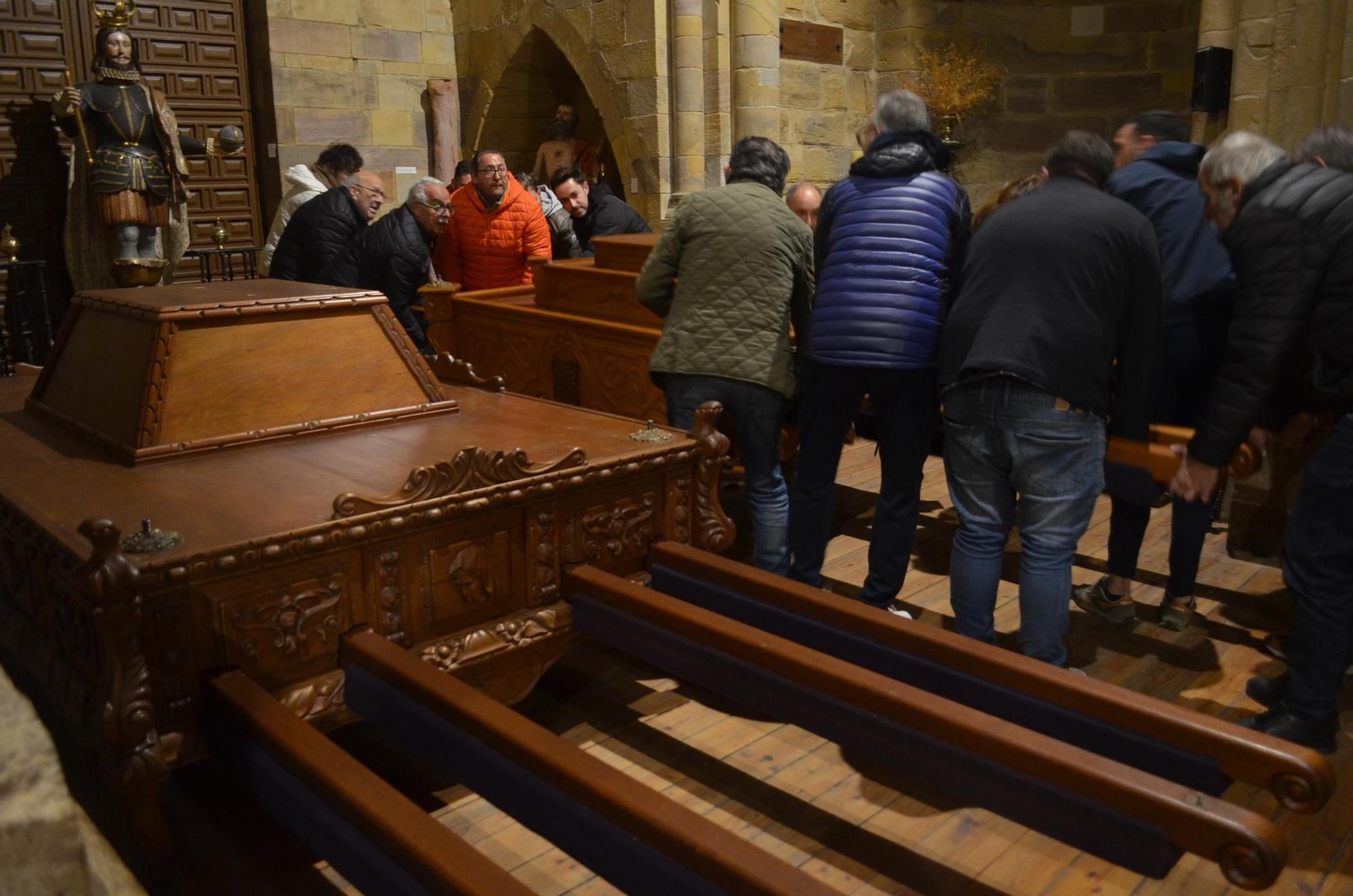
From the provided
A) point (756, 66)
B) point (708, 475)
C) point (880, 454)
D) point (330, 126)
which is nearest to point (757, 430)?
point (880, 454)

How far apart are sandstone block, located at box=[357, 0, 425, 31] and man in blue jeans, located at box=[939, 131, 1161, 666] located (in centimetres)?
718

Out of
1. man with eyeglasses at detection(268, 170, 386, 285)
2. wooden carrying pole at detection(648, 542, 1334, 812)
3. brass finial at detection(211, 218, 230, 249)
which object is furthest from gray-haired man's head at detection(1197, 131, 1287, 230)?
brass finial at detection(211, 218, 230, 249)

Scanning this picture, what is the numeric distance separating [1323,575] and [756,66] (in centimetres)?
674

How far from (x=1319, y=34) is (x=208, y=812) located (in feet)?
19.1

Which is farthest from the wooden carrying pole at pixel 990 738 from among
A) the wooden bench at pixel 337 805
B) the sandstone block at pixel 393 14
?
the sandstone block at pixel 393 14

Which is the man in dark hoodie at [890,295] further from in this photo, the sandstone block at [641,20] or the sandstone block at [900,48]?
the sandstone block at [900,48]

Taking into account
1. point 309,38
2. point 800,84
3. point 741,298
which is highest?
point 309,38

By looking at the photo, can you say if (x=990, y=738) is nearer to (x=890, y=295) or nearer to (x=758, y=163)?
(x=890, y=295)

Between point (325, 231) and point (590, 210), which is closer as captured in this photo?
point (325, 231)

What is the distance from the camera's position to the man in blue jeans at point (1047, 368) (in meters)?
2.55

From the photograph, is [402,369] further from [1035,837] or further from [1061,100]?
[1061,100]

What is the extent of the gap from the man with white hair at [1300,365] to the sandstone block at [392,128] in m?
7.25

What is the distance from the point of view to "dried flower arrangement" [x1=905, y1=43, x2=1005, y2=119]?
9.48 meters

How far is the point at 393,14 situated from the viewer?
877 centimetres
